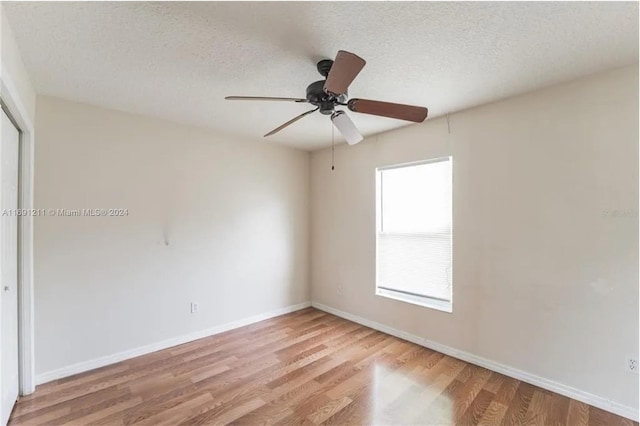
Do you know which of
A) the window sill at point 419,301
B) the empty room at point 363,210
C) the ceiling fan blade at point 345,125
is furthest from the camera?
the window sill at point 419,301

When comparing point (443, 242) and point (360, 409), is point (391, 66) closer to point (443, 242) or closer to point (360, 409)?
point (443, 242)

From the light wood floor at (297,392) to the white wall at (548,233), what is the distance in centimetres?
29

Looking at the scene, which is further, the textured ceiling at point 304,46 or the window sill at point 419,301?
the window sill at point 419,301

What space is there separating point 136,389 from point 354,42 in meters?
2.99

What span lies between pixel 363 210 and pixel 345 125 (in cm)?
172

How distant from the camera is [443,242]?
3.11 metres

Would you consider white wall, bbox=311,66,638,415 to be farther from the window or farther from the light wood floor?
the light wood floor

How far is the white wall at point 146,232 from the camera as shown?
8.37 ft

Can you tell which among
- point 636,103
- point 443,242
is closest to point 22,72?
point 443,242

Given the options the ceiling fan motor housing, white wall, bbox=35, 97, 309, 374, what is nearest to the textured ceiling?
the ceiling fan motor housing

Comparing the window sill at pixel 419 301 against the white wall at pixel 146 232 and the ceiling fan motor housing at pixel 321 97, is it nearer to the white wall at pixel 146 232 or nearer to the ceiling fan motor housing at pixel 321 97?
the white wall at pixel 146 232

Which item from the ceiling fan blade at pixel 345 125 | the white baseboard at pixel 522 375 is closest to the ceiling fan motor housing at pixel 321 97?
the ceiling fan blade at pixel 345 125

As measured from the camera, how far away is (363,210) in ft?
12.5

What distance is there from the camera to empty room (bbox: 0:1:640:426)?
5.73ft
